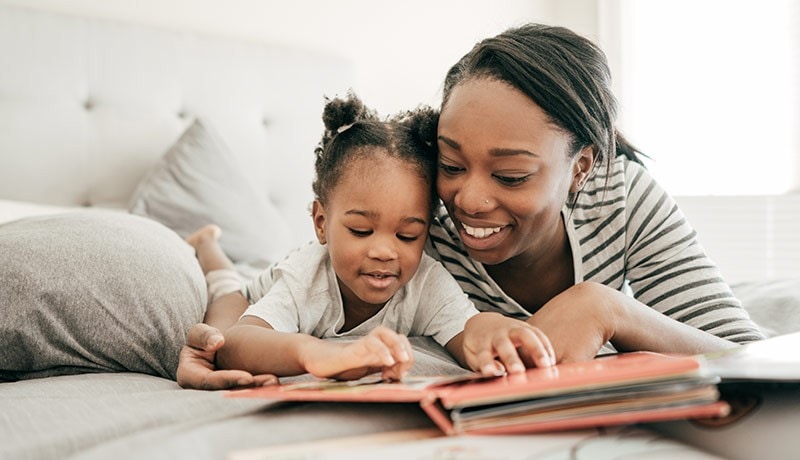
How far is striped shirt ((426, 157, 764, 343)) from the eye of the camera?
4.00 feet

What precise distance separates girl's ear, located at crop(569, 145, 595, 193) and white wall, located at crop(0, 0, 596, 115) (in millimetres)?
1155

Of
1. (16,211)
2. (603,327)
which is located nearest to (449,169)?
(603,327)

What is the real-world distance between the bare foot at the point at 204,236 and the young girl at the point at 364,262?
20.4 inches

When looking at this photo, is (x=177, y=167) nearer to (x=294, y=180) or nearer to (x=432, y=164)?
(x=294, y=180)

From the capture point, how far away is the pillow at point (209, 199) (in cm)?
199

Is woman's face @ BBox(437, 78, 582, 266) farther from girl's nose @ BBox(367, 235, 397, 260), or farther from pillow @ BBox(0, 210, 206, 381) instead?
pillow @ BBox(0, 210, 206, 381)

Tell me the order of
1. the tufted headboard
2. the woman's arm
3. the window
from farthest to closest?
the window < the tufted headboard < the woman's arm

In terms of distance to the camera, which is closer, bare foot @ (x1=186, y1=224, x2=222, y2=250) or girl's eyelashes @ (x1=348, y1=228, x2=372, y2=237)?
girl's eyelashes @ (x1=348, y1=228, x2=372, y2=237)

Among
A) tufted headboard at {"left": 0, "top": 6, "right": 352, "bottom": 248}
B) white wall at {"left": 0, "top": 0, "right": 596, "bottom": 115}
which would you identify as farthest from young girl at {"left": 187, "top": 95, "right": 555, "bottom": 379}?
white wall at {"left": 0, "top": 0, "right": 596, "bottom": 115}

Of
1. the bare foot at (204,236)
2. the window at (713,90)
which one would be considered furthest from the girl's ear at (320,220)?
the window at (713,90)

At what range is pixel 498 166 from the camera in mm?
1118

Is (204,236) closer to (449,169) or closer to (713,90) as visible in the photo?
(449,169)

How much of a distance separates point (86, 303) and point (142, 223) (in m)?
0.28

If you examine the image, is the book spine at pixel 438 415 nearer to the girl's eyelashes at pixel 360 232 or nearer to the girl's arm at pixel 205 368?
the girl's arm at pixel 205 368
